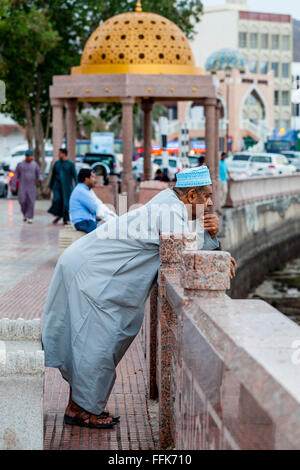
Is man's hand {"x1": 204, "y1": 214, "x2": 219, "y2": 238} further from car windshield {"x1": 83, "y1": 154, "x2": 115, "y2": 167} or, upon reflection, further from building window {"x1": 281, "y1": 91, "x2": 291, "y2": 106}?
building window {"x1": 281, "y1": 91, "x2": 291, "y2": 106}

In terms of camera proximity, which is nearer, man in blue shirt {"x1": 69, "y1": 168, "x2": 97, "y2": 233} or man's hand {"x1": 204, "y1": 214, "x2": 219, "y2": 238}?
man's hand {"x1": 204, "y1": 214, "x2": 219, "y2": 238}

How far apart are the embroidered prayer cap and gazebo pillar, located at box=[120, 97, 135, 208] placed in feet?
48.7

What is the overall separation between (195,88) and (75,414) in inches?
622

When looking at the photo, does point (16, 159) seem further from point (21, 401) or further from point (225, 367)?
point (225, 367)

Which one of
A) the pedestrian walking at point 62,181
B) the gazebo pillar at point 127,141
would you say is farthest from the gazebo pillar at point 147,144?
the pedestrian walking at point 62,181

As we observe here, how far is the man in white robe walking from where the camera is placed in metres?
5.06

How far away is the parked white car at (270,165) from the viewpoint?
4392cm

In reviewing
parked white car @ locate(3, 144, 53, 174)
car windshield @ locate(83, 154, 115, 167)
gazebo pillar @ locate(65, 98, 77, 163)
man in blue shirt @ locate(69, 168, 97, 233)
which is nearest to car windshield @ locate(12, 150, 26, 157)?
parked white car @ locate(3, 144, 53, 174)

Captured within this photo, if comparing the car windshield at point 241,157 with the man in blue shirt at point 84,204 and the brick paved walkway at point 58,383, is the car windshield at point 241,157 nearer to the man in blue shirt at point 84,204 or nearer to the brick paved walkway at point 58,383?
the brick paved walkway at point 58,383

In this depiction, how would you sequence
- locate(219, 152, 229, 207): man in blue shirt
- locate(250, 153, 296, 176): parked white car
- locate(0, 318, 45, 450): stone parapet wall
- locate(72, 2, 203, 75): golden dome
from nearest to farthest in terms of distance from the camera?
locate(0, 318, 45, 450): stone parapet wall → locate(72, 2, 203, 75): golden dome → locate(219, 152, 229, 207): man in blue shirt → locate(250, 153, 296, 176): parked white car

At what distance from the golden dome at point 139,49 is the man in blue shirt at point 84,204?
381 inches

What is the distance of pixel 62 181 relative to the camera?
18.2 m

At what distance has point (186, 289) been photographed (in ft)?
12.7

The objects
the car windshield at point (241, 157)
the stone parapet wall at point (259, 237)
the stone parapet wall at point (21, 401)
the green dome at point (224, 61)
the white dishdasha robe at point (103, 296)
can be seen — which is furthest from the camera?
the green dome at point (224, 61)
